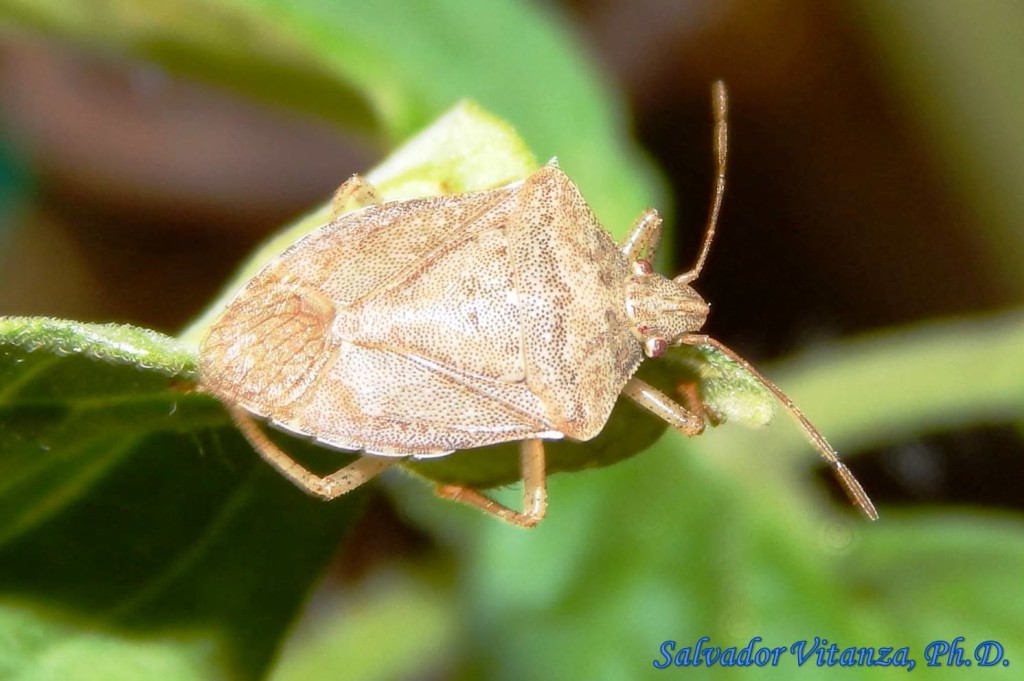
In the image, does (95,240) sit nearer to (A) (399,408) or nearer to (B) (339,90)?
(B) (339,90)

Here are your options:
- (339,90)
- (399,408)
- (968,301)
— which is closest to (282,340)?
(399,408)

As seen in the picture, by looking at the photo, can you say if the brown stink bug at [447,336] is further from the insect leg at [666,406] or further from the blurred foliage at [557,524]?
the blurred foliage at [557,524]

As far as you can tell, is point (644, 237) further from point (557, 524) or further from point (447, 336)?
point (557, 524)

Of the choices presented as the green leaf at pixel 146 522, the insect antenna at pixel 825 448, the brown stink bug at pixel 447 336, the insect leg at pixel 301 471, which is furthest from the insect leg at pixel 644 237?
the green leaf at pixel 146 522

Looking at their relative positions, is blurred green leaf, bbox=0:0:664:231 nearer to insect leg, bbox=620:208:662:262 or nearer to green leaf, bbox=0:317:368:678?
insect leg, bbox=620:208:662:262

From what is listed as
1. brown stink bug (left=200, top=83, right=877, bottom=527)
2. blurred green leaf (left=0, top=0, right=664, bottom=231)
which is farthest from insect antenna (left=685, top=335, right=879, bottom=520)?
blurred green leaf (left=0, top=0, right=664, bottom=231)

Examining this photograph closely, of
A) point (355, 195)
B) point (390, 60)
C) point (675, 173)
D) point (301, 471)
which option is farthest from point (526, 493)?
point (675, 173)
